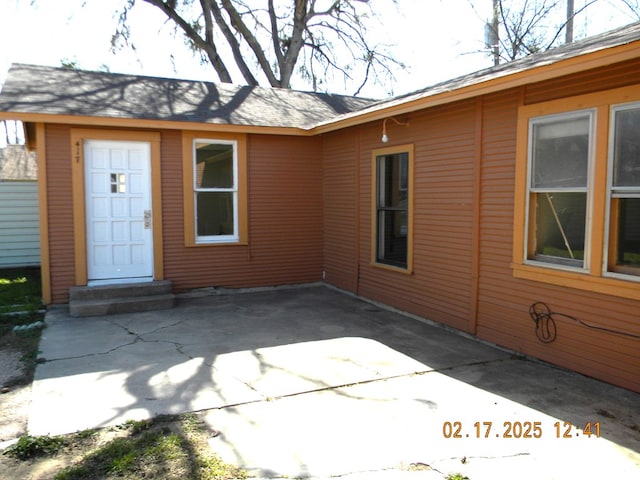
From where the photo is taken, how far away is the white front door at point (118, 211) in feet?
24.2

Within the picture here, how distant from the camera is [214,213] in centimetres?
820

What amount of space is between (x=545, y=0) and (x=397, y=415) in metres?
17.2

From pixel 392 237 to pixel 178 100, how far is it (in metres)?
4.21

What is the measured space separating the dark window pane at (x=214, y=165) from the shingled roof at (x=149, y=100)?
1.62 feet

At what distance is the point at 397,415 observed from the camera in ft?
12.0

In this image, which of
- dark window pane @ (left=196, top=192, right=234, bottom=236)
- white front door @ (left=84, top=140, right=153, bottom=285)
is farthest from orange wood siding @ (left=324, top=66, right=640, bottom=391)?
white front door @ (left=84, top=140, right=153, bottom=285)

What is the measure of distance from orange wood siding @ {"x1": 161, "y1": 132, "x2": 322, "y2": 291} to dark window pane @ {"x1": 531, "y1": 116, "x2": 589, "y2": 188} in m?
4.50

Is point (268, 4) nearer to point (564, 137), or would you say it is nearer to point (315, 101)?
point (315, 101)

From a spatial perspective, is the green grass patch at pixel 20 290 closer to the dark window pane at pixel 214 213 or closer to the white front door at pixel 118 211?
the white front door at pixel 118 211

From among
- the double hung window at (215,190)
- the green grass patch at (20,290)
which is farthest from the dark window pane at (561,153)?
the green grass patch at (20,290)

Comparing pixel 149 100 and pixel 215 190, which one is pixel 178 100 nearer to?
pixel 149 100

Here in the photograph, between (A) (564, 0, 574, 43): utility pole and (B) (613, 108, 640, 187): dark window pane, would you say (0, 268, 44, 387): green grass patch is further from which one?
(A) (564, 0, 574, 43): utility pole

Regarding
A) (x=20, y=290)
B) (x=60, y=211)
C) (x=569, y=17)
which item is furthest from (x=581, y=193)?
(x=569, y=17)
